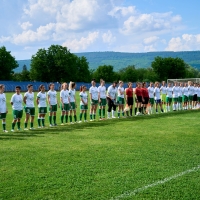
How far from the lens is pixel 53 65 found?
3617 inches

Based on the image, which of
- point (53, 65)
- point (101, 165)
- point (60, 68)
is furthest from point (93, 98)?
point (53, 65)

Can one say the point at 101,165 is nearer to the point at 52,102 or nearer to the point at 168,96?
the point at 52,102

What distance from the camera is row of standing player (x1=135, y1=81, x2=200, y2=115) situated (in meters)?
20.0

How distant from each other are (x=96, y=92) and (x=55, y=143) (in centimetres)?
731

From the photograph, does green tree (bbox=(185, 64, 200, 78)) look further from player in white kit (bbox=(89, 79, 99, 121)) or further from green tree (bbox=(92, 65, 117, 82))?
player in white kit (bbox=(89, 79, 99, 121))

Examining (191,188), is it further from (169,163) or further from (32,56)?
(32,56)

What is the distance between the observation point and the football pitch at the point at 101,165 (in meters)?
6.23

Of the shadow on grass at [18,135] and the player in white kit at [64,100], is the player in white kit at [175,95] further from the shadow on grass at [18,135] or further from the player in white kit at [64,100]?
the shadow on grass at [18,135]

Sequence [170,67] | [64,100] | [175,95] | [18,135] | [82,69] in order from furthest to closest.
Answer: [170,67]
[82,69]
[175,95]
[64,100]
[18,135]

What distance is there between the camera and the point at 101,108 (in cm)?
1816

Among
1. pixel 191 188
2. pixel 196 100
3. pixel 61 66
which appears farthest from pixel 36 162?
pixel 61 66

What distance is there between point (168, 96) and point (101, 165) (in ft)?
52.1

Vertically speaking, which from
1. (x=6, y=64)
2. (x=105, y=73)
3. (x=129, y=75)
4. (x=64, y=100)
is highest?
(x=6, y=64)

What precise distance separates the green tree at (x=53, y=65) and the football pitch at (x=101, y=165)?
79025mm
